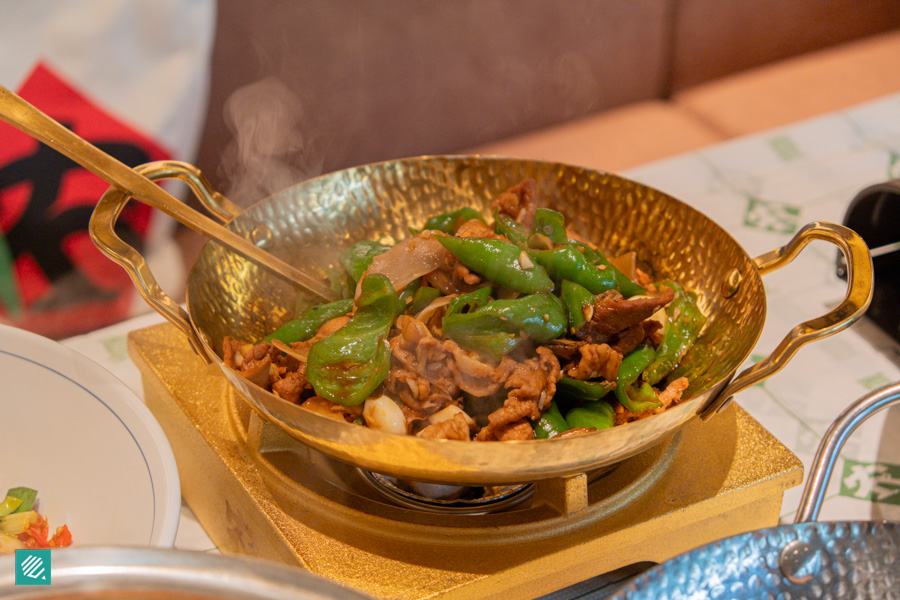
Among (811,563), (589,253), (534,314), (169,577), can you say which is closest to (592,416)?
(534,314)

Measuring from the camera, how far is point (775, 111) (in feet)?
9.74

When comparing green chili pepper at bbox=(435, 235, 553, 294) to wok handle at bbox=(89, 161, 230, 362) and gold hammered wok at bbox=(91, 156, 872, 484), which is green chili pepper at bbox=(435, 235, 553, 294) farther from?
wok handle at bbox=(89, 161, 230, 362)

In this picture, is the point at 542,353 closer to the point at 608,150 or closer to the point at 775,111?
the point at 608,150

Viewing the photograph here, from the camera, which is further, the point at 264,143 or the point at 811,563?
the point at 264,143

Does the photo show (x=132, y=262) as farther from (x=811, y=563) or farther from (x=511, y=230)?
(x=811, y=563)

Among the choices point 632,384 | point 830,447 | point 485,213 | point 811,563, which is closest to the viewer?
point 811,563

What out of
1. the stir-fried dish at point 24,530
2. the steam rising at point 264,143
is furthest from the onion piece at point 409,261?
the steam rising at point 264,143

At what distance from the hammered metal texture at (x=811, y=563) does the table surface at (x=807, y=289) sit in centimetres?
61

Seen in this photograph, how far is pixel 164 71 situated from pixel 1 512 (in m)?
1.31

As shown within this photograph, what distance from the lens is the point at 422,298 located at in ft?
3.61

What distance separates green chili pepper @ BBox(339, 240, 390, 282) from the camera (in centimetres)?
118

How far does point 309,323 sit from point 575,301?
0.39 meters

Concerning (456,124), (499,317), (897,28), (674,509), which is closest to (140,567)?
(499,317)

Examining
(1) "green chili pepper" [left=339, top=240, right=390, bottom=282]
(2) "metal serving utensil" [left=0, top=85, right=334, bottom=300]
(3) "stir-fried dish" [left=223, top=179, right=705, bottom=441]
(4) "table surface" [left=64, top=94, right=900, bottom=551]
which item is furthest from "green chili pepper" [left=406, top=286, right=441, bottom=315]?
(4) "table surface" [left=64, top=94, right=900, bottom=551]
